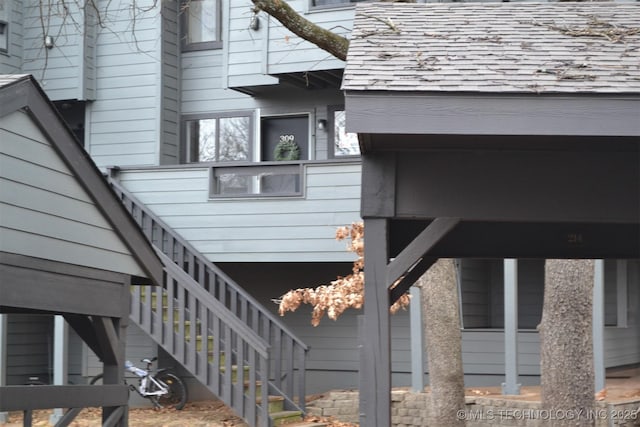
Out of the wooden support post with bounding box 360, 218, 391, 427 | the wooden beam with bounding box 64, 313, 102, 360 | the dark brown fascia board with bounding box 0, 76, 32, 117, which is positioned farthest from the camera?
the wooden beam with bounding box 64, 313, 102, 360

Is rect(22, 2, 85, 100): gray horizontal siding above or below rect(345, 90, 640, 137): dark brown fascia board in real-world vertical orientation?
above

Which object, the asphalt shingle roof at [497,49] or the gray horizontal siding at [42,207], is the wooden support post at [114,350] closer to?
the gray horizontal siding at [42,207]

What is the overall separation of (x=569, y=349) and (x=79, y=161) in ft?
17.3

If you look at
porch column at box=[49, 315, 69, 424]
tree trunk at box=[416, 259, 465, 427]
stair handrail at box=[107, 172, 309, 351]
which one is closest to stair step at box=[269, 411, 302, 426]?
stair handrail at box=[107, 172, 309, 351]

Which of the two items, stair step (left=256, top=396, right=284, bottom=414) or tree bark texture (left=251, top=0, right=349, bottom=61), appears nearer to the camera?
tree bark texture (left=251, top=0, right=349, bottom=61)

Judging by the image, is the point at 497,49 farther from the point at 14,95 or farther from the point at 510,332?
the point at 510,332

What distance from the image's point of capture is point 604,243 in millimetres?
7309

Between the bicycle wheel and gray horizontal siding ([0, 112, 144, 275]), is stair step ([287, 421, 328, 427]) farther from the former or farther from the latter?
gray horizontal siding ([0, 112, 144, 275])

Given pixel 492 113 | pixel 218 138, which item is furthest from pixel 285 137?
pixel 492 113

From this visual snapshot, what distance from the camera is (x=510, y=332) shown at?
14133mm

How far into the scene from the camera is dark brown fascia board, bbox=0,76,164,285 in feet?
20.8

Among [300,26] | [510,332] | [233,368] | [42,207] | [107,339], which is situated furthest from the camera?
[233,368]

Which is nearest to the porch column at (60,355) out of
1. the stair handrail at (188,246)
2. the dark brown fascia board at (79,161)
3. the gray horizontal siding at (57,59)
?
the stair handrail at (188,246)

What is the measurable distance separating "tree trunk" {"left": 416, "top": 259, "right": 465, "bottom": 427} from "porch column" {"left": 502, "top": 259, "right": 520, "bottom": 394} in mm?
2997
